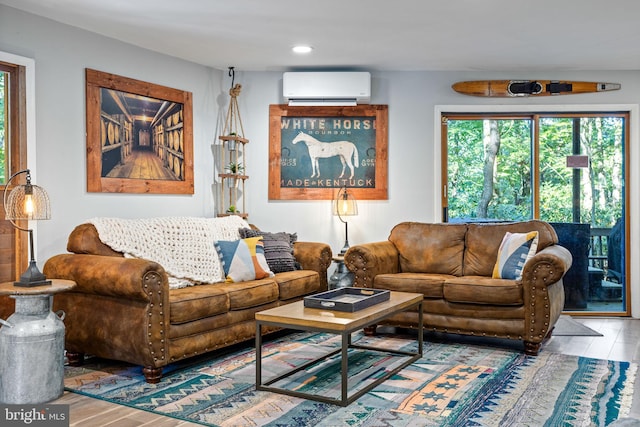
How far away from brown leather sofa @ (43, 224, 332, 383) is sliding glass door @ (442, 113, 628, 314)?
2.76 metres

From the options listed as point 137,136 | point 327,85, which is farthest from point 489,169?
point 137,136

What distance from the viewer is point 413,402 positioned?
3004mm

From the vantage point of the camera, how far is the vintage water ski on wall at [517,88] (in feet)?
18.2

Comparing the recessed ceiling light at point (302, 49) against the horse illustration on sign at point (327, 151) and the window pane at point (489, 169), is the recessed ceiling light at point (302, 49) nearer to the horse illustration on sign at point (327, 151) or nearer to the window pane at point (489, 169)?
the horse illustration on sign at point (327, 151)

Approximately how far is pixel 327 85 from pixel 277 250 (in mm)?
1701

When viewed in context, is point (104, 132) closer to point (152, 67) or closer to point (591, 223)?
point (152, 67)

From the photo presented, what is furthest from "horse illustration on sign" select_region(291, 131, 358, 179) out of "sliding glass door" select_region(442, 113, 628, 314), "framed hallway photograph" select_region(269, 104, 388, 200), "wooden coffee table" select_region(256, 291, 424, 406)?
"wooden coffee table" select_region(256, 291, 424, 406)

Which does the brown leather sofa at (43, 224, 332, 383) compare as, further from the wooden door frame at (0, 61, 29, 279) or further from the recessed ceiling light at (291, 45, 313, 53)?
the recessed ceiling light at (291, 45, 313, 53)

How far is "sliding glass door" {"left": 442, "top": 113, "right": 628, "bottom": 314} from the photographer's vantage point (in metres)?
5.65

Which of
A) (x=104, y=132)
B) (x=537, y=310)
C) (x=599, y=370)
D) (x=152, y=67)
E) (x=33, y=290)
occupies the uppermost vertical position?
(x=152, y=67)

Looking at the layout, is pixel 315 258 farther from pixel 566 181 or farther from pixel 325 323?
pixel 566 181

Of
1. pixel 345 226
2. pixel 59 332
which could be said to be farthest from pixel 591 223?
pixel 59 332

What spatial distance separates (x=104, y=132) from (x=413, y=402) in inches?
118

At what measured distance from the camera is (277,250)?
4715 mm
